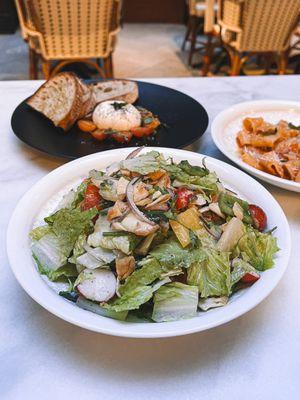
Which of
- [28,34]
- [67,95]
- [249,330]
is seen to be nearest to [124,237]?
[249,330]

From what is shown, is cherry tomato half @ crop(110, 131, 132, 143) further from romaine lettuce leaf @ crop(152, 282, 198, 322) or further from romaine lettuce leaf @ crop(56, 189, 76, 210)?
romaine lettuce leaf @ crop(152, 282, 198, 322)

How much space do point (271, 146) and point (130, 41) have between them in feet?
16.0

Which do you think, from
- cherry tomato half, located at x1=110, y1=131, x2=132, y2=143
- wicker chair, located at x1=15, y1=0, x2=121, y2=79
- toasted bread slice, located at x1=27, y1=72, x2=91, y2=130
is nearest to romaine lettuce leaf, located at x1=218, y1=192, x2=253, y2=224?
cherry tomato half, located at x1=110, y1=131, x2=132, y2=143

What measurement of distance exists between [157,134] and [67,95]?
34cm

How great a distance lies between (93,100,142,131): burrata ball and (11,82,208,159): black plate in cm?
6

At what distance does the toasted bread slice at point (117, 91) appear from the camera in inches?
58.2

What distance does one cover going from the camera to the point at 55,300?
68 centimetres

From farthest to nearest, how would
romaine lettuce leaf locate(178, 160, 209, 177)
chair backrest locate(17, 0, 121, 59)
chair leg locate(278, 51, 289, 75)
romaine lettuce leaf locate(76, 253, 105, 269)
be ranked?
1. chair leg locate(278, 51, 289, 75)
2. chair backrest locate(17, 0, 121, 59)
3. romaine lettuce leaf locate(178, 160, 209, 177)
4. romaine lettuce leaf locate(76, 253, 105, 269)

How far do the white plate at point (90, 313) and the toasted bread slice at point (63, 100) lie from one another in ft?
0.87

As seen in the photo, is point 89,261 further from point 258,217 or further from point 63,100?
point 63,100

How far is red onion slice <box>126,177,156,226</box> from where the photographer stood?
0.76m

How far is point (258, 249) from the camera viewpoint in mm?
803

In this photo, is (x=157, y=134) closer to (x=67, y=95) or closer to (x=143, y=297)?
(x=67, y=95)

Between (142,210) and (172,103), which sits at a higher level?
(142,210)
